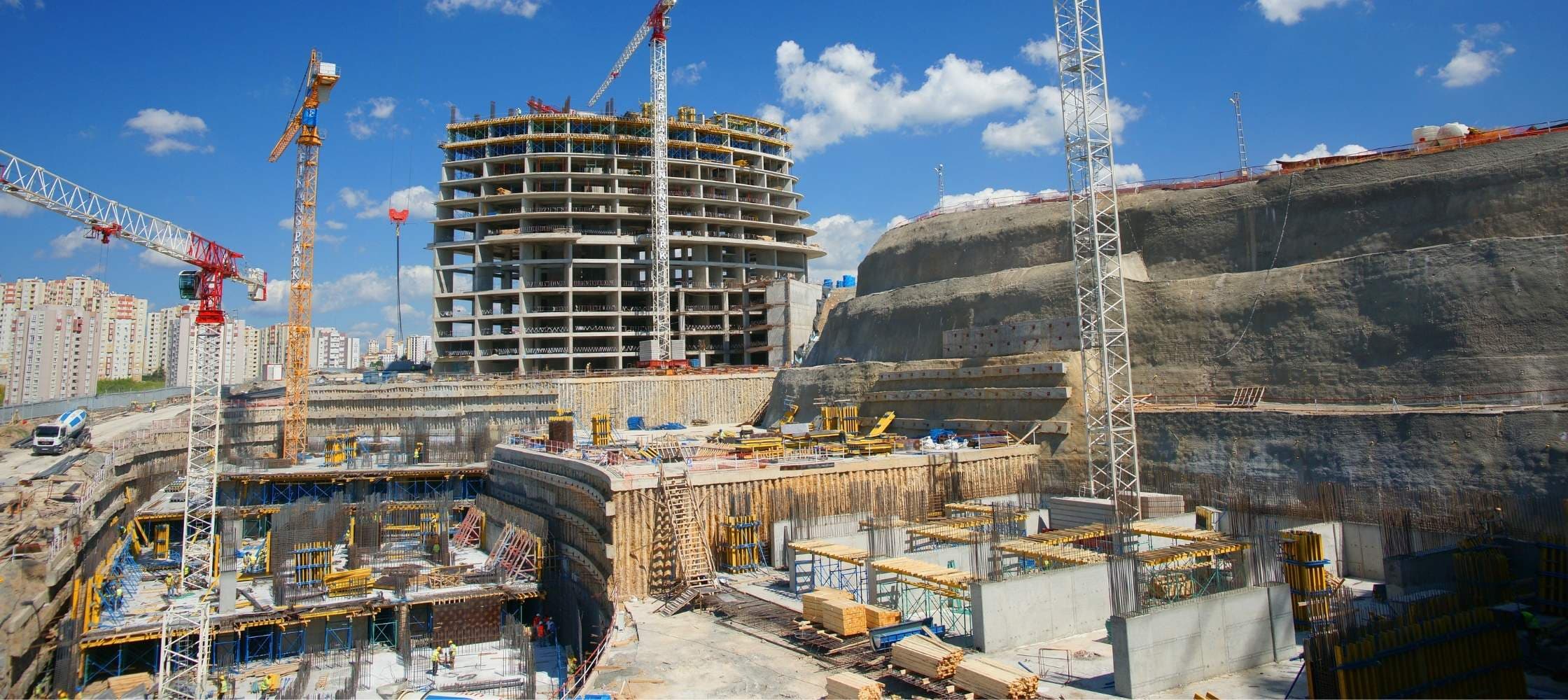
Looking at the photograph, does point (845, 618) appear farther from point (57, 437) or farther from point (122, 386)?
point (122, 386)

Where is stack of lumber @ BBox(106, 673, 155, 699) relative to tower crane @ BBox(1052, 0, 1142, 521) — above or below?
below

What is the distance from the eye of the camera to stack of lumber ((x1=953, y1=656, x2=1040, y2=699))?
14.6 m

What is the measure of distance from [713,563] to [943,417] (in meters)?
20.9

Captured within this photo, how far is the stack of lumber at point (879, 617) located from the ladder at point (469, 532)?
2599cm

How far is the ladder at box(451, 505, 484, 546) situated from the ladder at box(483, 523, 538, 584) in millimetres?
4992

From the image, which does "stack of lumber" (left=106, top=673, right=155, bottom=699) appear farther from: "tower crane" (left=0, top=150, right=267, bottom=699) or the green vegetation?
the green vegetation

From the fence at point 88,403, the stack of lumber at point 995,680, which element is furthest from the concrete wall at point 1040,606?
the fence at point 88,403

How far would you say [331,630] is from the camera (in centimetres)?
2844

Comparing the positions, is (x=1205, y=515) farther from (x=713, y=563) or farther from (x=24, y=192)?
(x=24, y=192)

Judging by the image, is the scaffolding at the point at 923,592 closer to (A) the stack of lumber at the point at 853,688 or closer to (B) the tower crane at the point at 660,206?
(A) the stack of lumber at the point at 853,688

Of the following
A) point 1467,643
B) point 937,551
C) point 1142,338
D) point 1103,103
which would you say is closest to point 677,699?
point 937,551

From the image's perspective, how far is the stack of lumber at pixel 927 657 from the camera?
51.3 feet

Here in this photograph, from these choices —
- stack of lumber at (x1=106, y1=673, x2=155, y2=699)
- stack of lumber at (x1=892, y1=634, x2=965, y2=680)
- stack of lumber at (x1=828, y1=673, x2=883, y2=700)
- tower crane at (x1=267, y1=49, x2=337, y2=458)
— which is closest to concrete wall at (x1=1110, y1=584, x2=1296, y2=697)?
stack of lumber at (x1=892, y1=634, x2=965, y2=680)

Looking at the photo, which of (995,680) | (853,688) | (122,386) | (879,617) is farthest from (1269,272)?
(122,386)
